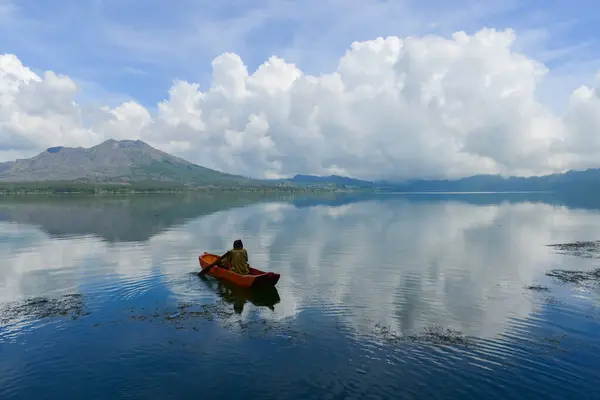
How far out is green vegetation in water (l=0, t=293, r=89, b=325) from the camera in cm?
2620

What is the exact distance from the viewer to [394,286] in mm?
34719

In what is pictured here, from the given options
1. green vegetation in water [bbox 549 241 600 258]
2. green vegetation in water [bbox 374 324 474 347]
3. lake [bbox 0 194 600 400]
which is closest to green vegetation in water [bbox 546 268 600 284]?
lake [bbox 0 194 600 400]

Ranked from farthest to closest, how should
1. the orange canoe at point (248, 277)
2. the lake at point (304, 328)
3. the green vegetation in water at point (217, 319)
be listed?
the orange canoe at point (248, 277)
the green vegetation in water at point (217, 319)
the lake at point (304, 328)

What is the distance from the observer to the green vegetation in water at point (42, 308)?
26203 mm

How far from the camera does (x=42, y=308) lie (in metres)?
28.0

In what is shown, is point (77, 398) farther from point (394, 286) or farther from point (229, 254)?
point (394, 286)

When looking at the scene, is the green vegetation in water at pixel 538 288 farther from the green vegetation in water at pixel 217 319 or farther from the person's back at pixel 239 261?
the person's back at pixel 239 261

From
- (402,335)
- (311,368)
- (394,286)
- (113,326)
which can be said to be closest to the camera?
(311,368)

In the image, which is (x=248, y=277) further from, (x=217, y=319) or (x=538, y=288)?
(x=538, y=288)

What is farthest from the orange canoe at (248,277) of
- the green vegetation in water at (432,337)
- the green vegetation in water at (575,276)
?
the green vegetation in water at (575,276)

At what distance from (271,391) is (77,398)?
7.48 m

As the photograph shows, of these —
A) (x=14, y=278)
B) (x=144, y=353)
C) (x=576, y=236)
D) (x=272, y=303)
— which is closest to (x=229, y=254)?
(x=272, y=303)

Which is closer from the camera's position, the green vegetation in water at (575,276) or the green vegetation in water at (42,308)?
the green vegetation in water at (42,308)

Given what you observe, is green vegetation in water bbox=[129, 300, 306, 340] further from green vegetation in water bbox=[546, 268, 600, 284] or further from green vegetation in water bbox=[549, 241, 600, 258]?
green vegetation in water bbox=[549, 241, 600, 258]
